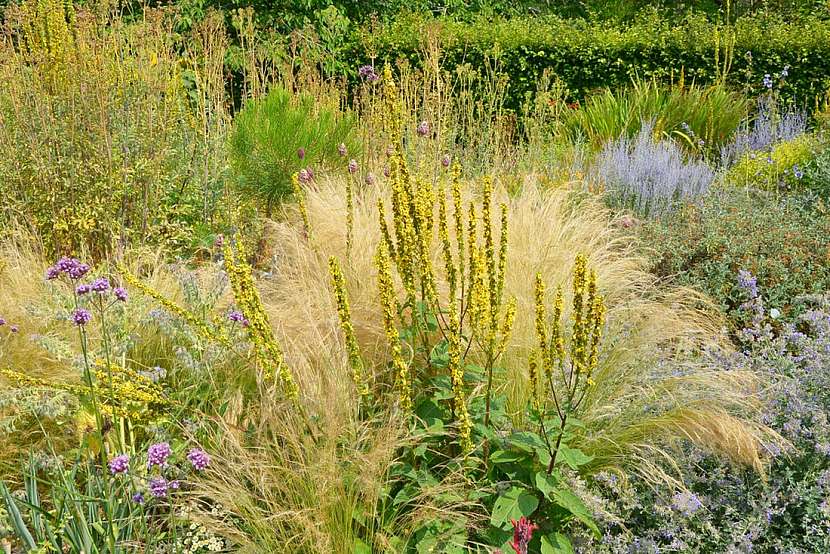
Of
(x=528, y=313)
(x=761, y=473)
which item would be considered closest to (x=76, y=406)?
(x=528, y=313)

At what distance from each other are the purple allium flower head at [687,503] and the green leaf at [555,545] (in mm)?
410

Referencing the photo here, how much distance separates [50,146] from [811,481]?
419cm

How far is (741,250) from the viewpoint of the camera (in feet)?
15.0

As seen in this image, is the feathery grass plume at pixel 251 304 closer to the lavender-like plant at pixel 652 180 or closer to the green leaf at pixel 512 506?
the green leaf at pixel 512 506

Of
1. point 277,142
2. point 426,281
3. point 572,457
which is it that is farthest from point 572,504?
point 277,142

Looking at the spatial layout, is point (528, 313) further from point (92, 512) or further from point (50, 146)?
point (50, 146)

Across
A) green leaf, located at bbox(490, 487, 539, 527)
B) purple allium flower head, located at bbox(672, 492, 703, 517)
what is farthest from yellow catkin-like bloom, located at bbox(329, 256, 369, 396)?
purple allium flower head, located at bbox(672, 492, 703, 517)

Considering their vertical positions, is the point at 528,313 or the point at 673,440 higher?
the point at 528,313

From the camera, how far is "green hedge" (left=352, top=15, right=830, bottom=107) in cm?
908

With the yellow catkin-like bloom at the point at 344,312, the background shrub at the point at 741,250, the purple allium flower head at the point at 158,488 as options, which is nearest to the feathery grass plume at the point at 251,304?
the yellow catkin-like bloom at the point at 344,312

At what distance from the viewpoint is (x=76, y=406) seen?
298 cm

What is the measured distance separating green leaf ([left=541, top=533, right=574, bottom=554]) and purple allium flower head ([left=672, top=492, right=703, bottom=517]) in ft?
1.34

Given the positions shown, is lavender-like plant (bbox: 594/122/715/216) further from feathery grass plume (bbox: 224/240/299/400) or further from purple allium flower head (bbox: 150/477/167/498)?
purple allium flower head (bbox: 150/477/167/498)

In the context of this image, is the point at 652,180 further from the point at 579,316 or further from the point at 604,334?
the point at 579,316
